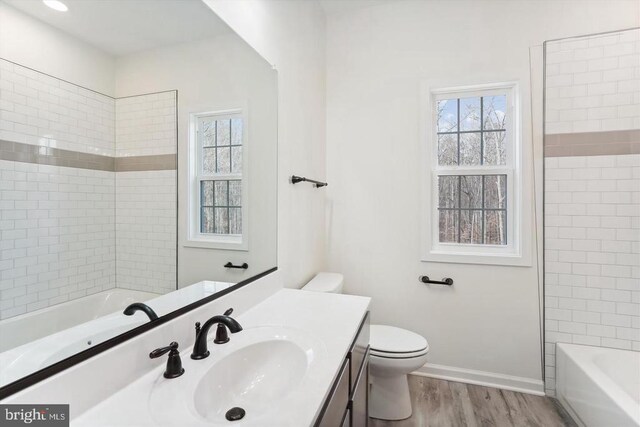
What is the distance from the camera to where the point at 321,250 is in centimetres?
249

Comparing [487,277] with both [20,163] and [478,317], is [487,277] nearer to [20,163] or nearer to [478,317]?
[478,317]

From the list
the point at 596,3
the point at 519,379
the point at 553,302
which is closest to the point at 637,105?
the point at 596,3

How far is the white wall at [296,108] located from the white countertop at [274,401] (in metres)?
0.53

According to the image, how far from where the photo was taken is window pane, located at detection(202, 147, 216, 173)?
115 cm

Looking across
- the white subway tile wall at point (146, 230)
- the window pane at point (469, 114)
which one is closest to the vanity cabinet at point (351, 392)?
the white subway tile wall at point (146, 230)

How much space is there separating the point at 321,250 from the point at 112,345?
1.79m

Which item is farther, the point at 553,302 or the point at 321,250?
the point at 321,250

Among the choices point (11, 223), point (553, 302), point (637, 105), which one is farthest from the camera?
point (553, 302)

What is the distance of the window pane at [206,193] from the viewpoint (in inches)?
44.6

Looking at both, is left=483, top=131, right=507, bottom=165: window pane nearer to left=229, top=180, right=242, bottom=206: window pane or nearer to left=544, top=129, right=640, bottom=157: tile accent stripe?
left=544, top=129, right=640, bottom=157: tile accent stripe

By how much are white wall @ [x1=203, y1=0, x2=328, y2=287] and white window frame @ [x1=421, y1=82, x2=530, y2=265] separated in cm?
78

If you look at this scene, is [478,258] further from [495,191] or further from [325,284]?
[325,284]

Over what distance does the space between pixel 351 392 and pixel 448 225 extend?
5.37ft

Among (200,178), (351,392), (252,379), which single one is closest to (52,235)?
(200,178)
